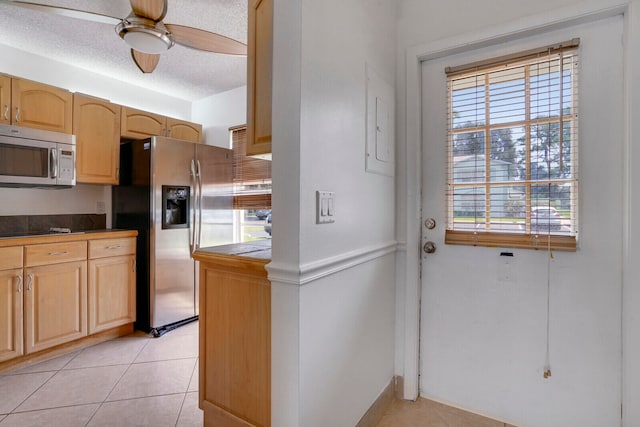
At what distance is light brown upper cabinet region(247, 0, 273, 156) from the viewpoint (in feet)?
4.53

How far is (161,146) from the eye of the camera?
9.32ft

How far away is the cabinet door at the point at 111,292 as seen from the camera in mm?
2648

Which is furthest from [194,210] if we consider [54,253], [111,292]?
[54,253]

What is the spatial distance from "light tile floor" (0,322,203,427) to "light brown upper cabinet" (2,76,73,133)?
6.04 feet

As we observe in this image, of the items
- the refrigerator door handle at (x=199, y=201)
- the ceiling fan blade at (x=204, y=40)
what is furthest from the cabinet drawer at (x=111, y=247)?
the ceiling fan blade at (x=204, y=40)

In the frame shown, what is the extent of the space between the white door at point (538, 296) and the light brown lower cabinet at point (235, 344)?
977 mm

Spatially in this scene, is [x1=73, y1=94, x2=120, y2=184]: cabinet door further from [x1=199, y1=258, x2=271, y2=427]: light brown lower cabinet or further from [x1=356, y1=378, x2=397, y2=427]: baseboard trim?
[x1=356, y1=378, x2=397, y2=427]: baseboard trim

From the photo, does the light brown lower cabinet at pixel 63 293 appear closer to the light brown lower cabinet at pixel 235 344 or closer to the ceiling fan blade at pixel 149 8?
the light brown lower cabinet at pixel 235 344

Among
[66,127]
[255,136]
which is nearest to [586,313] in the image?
[255,136]

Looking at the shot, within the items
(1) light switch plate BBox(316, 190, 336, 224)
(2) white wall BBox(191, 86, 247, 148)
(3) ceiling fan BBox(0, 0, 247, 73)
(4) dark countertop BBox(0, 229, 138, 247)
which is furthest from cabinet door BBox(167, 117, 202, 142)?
(1) light switch plate BBox(316, 190, 336, 224)

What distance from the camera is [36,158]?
7.99ft

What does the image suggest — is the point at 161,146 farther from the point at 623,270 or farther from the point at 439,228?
the point at 623,270

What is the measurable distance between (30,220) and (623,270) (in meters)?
4.03

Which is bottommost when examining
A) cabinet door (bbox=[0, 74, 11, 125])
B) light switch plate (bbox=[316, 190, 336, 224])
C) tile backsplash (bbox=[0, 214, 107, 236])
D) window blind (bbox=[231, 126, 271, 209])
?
tile backsplash (bbox=[0, 214, 107, 236])
